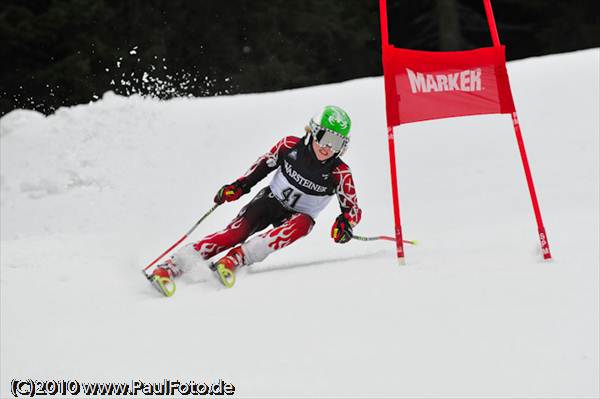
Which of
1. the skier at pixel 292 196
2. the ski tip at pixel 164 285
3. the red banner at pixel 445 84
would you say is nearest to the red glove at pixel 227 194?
the skier at pixel 292 196

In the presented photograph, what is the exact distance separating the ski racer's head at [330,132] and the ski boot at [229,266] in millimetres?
876

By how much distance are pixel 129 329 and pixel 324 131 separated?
77.1 inches

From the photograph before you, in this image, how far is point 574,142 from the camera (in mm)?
8078

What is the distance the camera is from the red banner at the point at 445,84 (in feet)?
16.1

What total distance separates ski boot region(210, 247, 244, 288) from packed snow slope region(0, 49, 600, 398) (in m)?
0.08

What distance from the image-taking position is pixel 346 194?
5.55 metres

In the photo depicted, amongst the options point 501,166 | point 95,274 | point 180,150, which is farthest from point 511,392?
point 180,150

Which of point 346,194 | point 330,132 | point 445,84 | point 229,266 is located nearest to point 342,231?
point 346,194

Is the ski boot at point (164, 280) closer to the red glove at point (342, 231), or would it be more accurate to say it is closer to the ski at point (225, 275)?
the ski at point (225, 275)

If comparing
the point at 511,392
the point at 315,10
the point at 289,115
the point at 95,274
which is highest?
the point at 315,10

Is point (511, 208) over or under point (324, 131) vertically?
under

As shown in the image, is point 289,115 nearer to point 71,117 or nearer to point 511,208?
point 71,117

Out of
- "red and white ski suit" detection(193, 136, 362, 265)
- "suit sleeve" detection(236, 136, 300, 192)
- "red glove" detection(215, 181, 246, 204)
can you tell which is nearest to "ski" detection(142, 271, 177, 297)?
"red and white ski suit" detection(193, 136, 362, 265)

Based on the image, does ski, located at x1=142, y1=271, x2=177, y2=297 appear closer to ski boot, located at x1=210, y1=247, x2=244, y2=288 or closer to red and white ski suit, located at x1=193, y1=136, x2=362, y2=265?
ski boot, located at x1=210, y1=247, x2=244, y2=288
